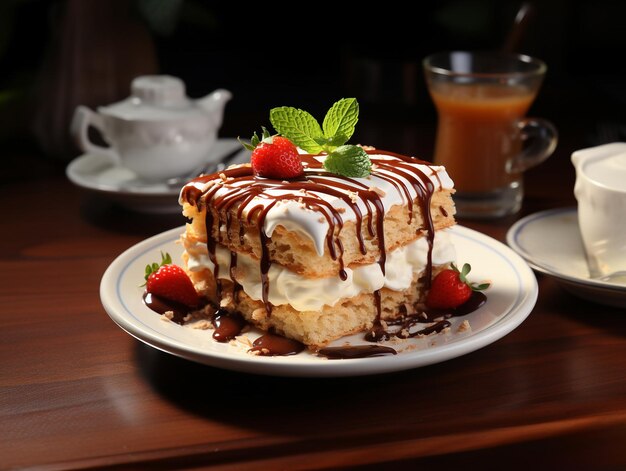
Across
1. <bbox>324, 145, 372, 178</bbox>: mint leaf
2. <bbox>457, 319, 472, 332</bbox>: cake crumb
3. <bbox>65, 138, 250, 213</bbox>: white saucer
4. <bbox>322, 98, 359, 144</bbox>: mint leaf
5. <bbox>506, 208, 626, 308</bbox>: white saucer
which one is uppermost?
<bbox>322, 98, 359, 144</bbox>: mint leaf

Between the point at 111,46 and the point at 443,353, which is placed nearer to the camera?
the point at 443,353

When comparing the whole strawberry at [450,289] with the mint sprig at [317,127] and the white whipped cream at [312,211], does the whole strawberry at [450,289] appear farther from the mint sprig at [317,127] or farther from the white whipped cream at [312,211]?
the mint sprig at [317,127]

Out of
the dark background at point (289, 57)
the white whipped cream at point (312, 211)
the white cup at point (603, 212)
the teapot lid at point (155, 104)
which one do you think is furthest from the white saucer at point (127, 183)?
the white cup at point (603, 212)

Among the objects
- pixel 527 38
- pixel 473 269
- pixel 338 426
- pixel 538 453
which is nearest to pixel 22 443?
pixel 338 426

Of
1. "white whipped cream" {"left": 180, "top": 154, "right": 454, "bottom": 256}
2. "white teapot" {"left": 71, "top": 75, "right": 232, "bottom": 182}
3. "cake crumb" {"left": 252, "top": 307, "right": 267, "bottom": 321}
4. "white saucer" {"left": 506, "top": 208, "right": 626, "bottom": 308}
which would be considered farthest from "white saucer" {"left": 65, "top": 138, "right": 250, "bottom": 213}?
"white saucer" {"left": 506, "top": 208, "right": 626, "bottom": 308}

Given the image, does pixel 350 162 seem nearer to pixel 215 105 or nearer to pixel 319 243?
pixel 319 243

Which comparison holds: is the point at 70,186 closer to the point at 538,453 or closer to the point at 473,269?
the point at 473,269

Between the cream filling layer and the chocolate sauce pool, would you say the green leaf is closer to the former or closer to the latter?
the cream filling layer
